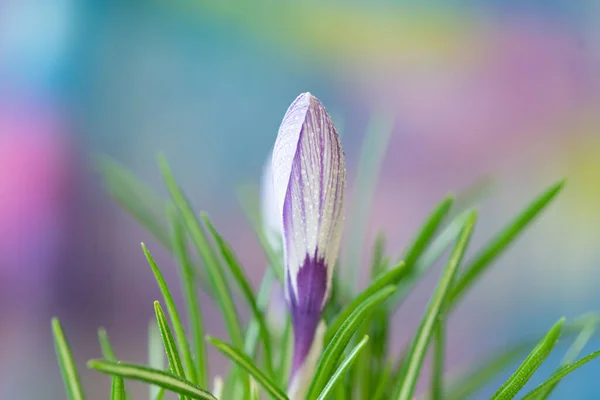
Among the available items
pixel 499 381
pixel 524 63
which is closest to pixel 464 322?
pixel 499 381

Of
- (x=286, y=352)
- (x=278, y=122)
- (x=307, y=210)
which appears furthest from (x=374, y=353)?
(x=278, y=122)

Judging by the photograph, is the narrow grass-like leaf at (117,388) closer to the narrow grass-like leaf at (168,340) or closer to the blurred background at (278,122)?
the narrow grass-like leaf at (168,340)

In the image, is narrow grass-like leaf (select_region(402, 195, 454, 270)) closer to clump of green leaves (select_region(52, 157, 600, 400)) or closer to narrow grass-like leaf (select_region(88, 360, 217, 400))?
clump of green leaves (select_region(52, 157, 600, 400))

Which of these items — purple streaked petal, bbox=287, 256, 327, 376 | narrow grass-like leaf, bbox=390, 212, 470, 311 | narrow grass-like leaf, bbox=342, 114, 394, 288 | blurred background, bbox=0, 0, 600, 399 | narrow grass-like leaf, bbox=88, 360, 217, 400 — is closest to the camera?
narrow grass-like leaf, bbox=88, 360, 217, 400

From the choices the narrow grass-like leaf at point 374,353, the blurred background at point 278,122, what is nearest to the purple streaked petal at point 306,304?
the narrow grass-like leaf at point 374,353

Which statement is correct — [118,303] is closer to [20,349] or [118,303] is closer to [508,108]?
[20,349]

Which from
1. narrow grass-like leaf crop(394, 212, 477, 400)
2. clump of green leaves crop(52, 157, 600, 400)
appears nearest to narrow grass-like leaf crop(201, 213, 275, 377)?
clump of green leaves crop(52, 157, 600, 400)
